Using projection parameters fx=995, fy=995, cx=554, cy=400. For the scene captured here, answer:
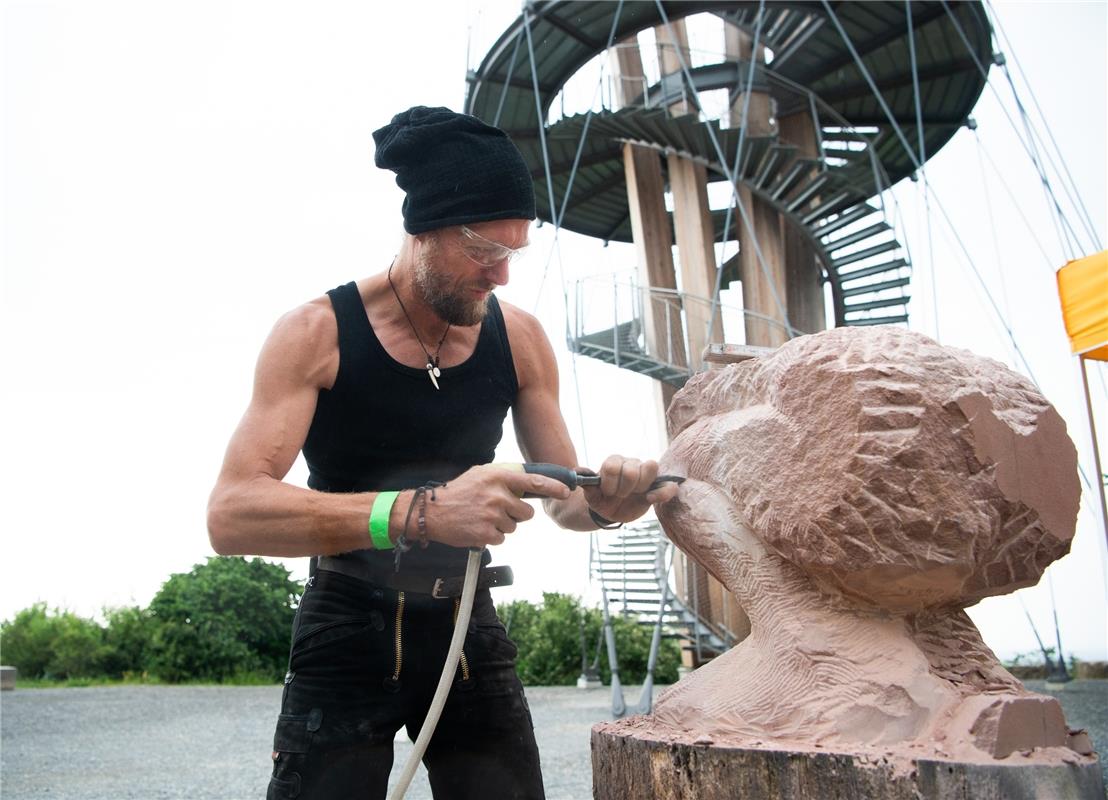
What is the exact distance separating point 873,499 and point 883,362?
282 millimetres

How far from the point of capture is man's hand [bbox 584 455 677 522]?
2158 mm

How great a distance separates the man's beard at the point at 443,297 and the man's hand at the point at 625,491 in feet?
1.52

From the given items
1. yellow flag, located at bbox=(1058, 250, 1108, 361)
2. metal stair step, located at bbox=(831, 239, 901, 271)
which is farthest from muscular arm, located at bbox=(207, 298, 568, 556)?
metal stair step, located at bbox=(831, 239, 901, 271)

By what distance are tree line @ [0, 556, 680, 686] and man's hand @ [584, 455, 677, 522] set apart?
28.4 ft

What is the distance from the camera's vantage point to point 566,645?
39.5 feet

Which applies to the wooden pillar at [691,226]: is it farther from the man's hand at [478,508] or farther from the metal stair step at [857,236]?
the man's hand at [478,508]

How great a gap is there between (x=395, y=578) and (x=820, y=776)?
0.94m

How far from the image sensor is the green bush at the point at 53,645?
1310 centimetres

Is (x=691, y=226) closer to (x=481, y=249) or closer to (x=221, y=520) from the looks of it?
(x=481, y=249)

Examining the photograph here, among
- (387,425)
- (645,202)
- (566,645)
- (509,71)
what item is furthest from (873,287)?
(387,425)

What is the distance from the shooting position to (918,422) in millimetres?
1953

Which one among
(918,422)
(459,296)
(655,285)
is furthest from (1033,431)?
(655,285)

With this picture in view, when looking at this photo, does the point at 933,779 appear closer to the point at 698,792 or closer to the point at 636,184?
the point at 698,792

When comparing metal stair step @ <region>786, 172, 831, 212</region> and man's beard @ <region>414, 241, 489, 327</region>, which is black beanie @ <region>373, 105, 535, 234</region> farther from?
metal stair step @ <region>786, 172, 831, 212</region>
